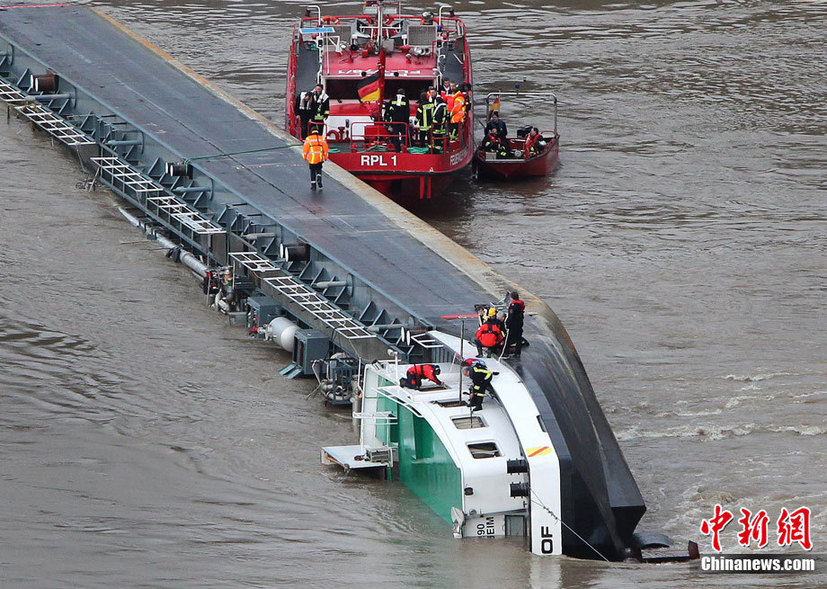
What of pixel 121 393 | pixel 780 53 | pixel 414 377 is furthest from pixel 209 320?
pixel 780 53

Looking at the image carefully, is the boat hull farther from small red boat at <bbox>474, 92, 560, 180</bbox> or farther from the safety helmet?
the safety helmet

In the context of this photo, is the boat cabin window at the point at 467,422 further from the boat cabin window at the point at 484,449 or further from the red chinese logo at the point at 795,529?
the red chinese logo at the point at 795,529

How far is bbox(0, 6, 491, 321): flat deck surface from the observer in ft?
81.4

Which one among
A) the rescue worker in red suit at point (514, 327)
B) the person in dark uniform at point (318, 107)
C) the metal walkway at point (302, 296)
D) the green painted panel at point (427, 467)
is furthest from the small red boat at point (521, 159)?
the green painted panel at point (427, 467)

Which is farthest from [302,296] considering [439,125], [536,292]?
[439,125]

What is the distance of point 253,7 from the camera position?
2028 inches

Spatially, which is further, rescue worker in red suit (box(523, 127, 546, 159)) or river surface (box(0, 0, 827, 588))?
rescue worker in red suit (box(523, 127, 546, 159))

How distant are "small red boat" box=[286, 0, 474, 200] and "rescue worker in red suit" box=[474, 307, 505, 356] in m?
12.6

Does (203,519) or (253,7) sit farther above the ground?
(253,7)

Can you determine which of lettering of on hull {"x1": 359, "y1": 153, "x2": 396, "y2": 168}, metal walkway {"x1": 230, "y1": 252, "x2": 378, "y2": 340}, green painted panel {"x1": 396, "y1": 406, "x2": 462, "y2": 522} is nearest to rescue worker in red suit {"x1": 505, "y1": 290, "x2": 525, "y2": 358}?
green painted panel {"x1": 396, "y1": 406, "x2": 462, "y2": 522}

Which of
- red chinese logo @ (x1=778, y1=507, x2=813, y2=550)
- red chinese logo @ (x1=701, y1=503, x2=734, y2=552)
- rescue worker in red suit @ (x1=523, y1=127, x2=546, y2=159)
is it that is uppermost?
rescue worker in red suit @ (x1=523, y1=127, x2=546, y2=159)

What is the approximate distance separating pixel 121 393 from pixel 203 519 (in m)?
5.43

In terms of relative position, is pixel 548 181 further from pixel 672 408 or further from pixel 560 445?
pixel 560 445

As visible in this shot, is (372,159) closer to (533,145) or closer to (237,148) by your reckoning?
(237,148)
